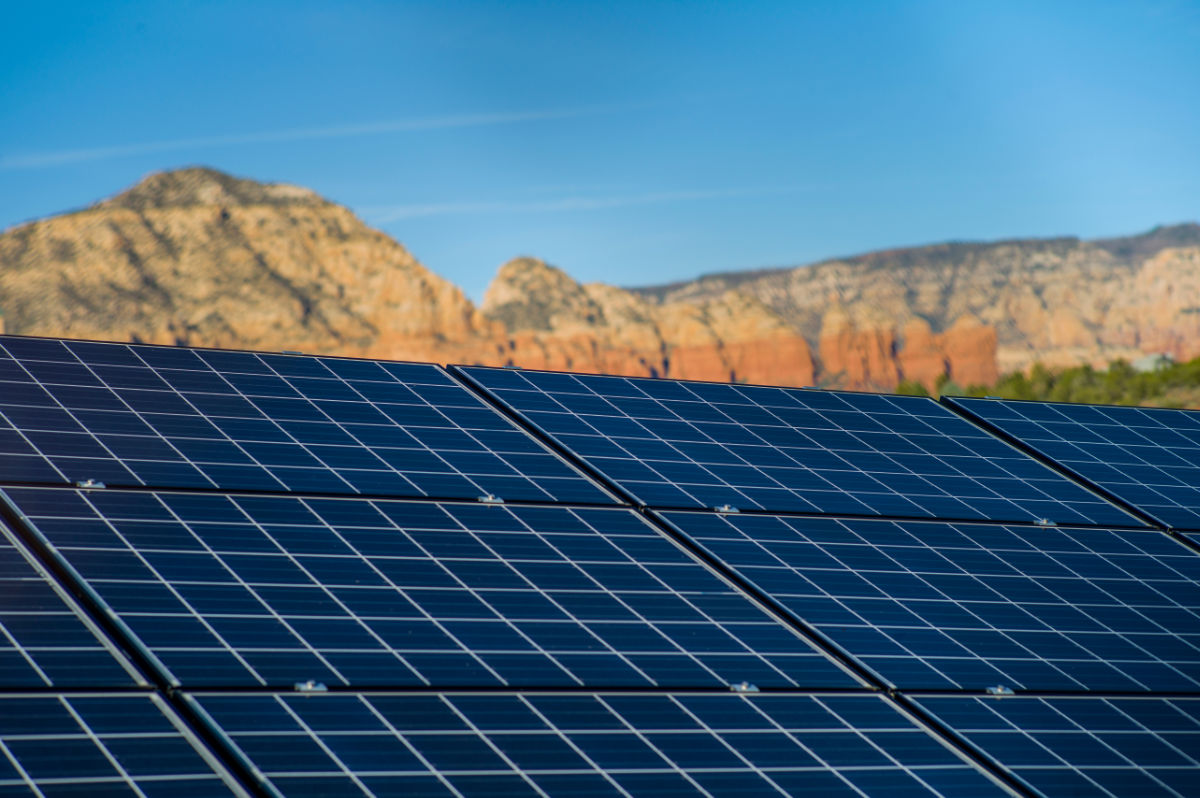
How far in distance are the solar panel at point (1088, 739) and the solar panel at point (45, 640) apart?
34.3 feet

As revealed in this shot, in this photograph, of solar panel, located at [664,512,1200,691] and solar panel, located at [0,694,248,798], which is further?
solar panel, located at [664,512,1200,691]

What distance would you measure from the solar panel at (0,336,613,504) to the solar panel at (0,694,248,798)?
5.83 m

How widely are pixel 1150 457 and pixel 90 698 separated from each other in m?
23.9

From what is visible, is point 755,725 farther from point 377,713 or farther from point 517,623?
point 377,713

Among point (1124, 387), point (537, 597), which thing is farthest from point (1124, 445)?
point (1124, 387)

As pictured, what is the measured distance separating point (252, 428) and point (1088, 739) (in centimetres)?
1360

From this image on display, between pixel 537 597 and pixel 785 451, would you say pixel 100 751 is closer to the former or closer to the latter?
pixel 537 597

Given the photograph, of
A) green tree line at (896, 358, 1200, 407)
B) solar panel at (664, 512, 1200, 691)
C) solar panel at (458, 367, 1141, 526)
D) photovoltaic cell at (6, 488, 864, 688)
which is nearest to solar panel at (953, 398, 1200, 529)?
Result: solar panel at (458, 367, 1141, 526)

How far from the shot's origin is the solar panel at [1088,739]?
54.5 feet

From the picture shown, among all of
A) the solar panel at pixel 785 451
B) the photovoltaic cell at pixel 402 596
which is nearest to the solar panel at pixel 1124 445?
the solar panel at pixel 785 451

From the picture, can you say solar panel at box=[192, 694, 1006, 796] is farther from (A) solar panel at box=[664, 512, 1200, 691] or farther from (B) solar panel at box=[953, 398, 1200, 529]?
(B) solar panel at box=[953, 398, 1200, 529]

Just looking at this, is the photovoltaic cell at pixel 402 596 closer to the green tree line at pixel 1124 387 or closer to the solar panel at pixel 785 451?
the solar panel at pixel 785 451

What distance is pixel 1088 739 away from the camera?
57.6ft

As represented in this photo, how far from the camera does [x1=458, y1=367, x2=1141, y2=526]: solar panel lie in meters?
23.7
